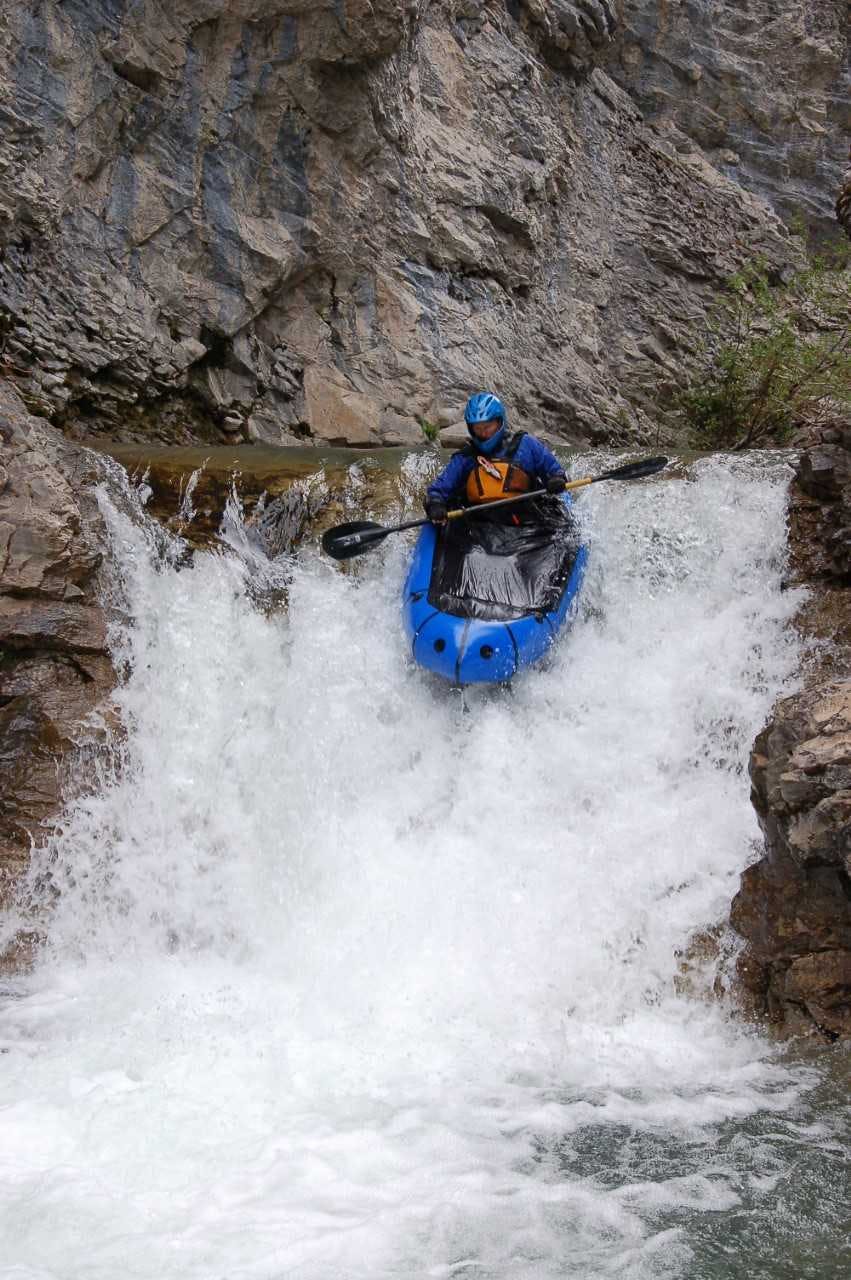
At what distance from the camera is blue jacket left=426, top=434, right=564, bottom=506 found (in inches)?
229

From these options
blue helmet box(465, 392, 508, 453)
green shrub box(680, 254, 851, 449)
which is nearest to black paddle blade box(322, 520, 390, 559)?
blue helmet box(465, 392, 508, 453)

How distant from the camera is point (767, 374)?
8984mm

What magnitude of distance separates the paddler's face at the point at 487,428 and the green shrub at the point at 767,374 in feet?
10.7

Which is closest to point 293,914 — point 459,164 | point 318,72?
point 318,72

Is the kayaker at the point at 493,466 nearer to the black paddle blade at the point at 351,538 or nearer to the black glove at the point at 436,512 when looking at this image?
the black glove at the point at 436,512

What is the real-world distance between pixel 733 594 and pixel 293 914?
271 centimetres

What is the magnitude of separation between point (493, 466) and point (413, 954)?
2.83 metres

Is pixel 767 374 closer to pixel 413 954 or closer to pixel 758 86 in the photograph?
pixel 758 86

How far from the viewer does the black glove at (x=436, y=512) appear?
550cm

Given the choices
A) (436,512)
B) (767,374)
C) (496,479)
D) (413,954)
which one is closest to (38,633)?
(436,512)

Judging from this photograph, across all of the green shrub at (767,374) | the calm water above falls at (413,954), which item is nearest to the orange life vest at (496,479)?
the calm water above falls at (413,954)

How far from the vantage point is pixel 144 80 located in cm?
740

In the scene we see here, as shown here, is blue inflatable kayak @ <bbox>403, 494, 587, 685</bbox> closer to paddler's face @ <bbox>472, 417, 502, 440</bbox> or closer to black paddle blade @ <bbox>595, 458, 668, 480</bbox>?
black paddle blade @ <bbox>595, 458, 668, 480</bbox>

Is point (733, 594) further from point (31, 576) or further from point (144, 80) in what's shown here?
point (144, 80)
